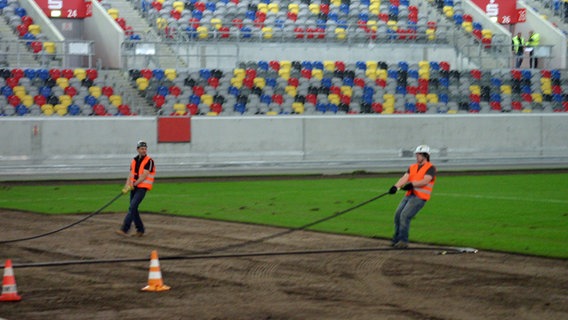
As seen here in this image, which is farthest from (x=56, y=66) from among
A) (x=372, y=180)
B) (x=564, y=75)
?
(x=564, y=75)

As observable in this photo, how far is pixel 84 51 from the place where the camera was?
4444 centimetres

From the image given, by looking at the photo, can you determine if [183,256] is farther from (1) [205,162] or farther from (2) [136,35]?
(2) [136,35]

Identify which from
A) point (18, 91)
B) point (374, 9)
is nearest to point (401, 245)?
point (18, 91)

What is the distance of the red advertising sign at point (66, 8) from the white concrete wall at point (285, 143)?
9010 mm

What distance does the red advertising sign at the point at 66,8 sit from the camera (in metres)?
47.7

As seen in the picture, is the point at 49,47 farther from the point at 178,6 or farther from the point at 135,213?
the point at 135,213

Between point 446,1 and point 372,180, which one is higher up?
point 446,1

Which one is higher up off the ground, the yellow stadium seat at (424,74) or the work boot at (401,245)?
the yellow stadium seat at (424,74)

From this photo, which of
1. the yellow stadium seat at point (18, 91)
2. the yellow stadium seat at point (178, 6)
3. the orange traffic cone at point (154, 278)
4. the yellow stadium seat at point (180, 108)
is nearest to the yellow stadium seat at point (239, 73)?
the yellow stadium seat at point (180, 108)

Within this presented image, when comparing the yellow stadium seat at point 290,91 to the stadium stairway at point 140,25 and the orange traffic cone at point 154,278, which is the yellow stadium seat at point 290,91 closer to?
the stadium stairway at point 140,25

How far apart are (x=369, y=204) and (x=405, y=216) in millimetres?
8344

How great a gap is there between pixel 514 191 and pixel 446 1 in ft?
79.0

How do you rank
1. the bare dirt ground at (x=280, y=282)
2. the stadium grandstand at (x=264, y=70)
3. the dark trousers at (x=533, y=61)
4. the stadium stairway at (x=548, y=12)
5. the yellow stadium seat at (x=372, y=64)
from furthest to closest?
the stadium stairway at (x=548, y=12)
the dark trousers at (x=533, y=61)
the yellow stadium seat at (x=372, y=64)
the stadium grandstand at (x=264, y=70)
the bare dirt ground at (x=280, y=282)

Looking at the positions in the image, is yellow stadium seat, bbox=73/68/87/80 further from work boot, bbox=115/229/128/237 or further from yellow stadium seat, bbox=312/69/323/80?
work boot, bbox=115/229/128/237
